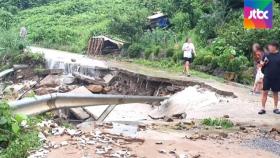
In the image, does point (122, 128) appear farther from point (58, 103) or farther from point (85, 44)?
point (85, 44)

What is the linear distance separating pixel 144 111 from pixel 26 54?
47.8 ft

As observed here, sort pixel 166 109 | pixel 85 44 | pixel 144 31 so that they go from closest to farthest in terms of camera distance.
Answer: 1. pixel 166 109
2. pixel 144 31
3. pixel 85 44

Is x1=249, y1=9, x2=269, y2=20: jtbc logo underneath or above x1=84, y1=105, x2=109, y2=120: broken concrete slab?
above

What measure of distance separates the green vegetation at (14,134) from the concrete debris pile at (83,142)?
0.14m

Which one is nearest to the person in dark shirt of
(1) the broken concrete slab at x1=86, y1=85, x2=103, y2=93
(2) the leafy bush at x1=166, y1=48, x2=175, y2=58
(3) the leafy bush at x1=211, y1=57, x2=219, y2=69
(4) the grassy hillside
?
(3) the leafy bush at x1=211, y1=57, x2=219, y2=69

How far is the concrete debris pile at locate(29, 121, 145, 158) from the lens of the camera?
6.85 metres

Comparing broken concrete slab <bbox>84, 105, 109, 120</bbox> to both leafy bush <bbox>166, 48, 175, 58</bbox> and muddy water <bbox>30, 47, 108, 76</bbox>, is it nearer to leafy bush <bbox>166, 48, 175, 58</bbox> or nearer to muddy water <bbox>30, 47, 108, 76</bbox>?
muddy water <bbox>30, 47, 108, 76</bbox>

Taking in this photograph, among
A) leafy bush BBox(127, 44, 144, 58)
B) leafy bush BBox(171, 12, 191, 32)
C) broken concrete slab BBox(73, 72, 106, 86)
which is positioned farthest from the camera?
leafy bush BBox(127, 44, 144, 58)

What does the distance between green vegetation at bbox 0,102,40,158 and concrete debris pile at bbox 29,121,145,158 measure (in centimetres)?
14

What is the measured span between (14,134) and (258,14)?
29.0 ft

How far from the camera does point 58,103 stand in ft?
30.6

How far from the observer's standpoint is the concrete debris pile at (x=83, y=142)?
6.85 meters

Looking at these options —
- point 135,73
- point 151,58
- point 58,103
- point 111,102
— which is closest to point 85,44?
point 151,58

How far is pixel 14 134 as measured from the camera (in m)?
7.10
